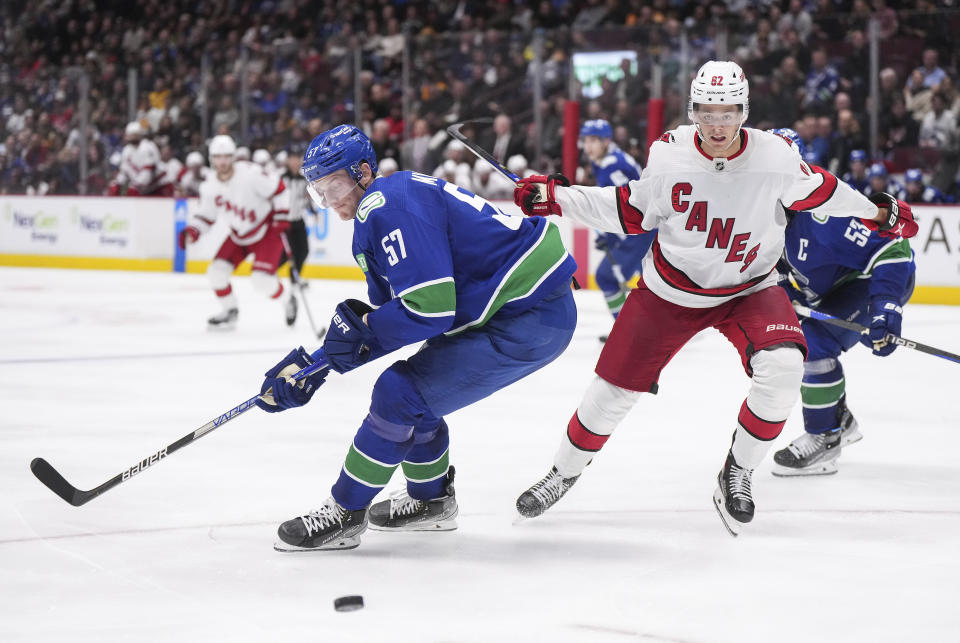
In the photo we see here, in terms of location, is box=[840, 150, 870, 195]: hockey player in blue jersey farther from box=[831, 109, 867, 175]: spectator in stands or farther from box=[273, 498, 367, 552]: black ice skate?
box=[273, 498, 367, 552]: black ice skate

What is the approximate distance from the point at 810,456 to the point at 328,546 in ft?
5.67

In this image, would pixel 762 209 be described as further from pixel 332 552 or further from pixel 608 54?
pixel 608 54

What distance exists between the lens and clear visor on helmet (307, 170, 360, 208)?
2887 millimetres

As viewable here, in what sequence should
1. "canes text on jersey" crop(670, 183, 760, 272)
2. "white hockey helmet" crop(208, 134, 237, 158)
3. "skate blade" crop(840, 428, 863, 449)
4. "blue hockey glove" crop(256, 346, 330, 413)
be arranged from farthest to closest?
"white hockey helmet" crop(208, 134, 237, 158) → "skate blade" crop(840, 428, 863, 449) → "canes text on jersey" crop(670, 183, 760, 272) → "blue hockey glove" crop(256, 346, 330, 413)

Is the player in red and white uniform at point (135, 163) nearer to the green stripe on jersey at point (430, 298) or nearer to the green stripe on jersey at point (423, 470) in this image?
the green stripe on jersey at point (423, 470)

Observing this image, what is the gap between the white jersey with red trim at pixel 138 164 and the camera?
1294 centimetres

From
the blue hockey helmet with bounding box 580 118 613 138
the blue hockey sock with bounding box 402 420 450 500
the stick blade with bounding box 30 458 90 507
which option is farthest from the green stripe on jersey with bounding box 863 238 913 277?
the blue hockey helmet with bounding box 580 118 613 138

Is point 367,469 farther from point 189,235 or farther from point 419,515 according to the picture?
point 189,235

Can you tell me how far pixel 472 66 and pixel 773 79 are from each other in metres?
2.83

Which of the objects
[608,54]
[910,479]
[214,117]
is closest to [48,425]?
[910,479]

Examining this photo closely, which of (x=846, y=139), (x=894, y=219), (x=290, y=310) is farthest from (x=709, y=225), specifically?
(x=846, y=139)

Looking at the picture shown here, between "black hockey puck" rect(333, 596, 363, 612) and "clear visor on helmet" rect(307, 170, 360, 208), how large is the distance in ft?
3.16

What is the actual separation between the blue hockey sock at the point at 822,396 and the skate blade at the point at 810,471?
0.12m

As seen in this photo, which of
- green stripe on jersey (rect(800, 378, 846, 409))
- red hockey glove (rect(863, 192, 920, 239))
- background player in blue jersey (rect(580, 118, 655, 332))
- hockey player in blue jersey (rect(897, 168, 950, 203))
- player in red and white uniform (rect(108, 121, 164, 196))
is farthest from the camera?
player in red and white uniform (rect(108, 121, 164, 196))
